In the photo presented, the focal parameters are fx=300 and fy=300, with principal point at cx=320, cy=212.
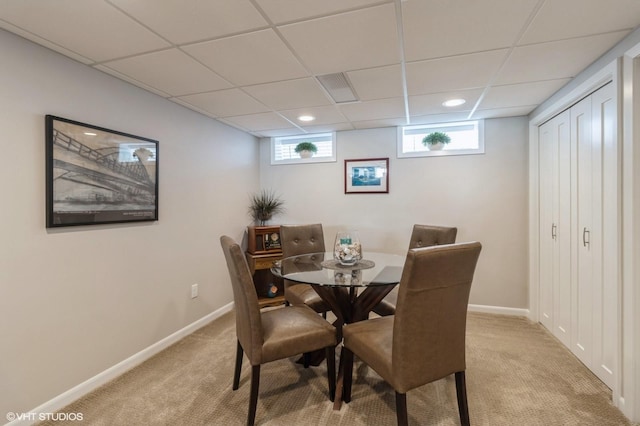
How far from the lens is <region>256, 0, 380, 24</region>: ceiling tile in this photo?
4.73 feet

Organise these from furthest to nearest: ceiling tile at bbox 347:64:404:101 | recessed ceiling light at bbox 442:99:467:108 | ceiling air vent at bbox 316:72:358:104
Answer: recessed ceiling light at bbox 442:99:467:108 → ceiling air vent at bbox 316:72:358:104 → ceiling tile at bbox 347:64:404:101

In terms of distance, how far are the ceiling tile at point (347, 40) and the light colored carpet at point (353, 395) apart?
2.25 metres

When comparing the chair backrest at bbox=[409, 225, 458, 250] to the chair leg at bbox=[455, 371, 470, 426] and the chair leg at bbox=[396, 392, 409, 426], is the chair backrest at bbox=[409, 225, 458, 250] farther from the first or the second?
the chair leg at bbox=[396, 392, 409, 426]

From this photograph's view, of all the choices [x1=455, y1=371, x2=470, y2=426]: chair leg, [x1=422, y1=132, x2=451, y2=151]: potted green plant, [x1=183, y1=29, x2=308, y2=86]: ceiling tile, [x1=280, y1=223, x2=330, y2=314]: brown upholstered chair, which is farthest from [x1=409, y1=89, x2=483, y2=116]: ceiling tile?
[x1=455, y1=371, x2=470, y2=426]: chair leg

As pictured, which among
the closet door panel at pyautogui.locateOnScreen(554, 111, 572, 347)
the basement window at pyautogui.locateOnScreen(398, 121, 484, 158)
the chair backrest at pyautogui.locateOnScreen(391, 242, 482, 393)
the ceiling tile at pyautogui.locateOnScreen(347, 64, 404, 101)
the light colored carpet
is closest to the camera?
the chair backrest at pyautogui.locateOnScreen(391, 242, 482, 393)

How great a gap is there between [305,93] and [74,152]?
1.74m

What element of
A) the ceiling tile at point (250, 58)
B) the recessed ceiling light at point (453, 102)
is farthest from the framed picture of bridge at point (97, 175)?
the recessed ceiling light at point (453, 102)

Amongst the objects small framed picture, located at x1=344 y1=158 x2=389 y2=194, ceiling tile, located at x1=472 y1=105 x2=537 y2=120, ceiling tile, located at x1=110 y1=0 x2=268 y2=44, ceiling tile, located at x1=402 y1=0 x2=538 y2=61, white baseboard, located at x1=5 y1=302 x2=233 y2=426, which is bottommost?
white baseboard, located at x1=5 y1=302 x2=233 y2=426

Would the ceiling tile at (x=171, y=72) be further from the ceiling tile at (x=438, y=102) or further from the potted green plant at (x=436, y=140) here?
the potted green plant at (x=436, y=140)

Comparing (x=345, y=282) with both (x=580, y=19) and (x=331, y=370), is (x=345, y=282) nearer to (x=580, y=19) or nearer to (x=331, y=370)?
(x=331, y=370)

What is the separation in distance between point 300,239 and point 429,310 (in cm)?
198

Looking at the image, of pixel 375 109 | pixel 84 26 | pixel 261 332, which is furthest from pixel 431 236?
pixel 84 26

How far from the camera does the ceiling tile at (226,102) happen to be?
2.62 m

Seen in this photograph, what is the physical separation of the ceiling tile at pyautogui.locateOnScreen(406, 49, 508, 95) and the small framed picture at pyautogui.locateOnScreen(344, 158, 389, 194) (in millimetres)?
1316
